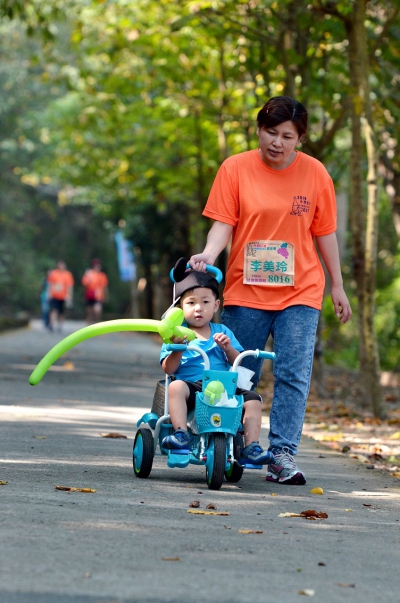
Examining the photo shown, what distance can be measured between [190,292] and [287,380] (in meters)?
0.82

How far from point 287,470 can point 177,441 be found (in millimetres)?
836

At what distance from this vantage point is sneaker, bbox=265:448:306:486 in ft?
21.7

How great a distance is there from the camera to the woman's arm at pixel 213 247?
6328 mm

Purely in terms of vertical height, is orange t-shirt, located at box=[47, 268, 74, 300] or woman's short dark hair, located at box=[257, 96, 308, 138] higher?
woman's short dark hair, located at box=[257, 96, 308, 138]

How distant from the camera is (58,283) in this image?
3005cm

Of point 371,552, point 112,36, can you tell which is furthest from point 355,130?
point 112,36

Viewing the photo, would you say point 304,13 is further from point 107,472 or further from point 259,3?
point 107,472

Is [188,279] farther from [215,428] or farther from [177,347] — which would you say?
[215,428]

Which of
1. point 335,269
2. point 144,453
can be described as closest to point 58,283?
point 335,269

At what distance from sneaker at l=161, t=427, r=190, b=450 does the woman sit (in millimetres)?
682

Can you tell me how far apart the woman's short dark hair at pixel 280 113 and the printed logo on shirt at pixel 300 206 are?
366mm

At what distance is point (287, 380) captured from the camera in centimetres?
673

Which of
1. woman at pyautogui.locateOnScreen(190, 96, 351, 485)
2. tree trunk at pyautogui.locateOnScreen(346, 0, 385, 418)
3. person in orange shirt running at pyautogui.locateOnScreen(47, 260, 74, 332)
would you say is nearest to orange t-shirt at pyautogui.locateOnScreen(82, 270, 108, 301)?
person in orange shirt running at pyautogui.locateOnScreen(47, 260, 74, 332)

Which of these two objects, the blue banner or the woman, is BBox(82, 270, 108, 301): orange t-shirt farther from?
the woman
